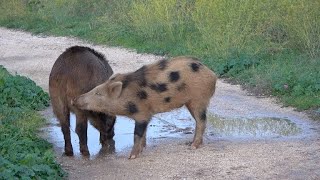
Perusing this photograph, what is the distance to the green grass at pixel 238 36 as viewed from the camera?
41.1 feet

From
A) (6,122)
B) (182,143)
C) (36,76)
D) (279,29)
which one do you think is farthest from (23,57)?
(182,143)

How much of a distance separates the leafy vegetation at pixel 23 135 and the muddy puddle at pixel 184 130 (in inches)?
14.3

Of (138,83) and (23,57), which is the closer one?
(138,83)

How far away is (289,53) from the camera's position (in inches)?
579

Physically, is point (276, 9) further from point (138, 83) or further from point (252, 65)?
point (138, 83)

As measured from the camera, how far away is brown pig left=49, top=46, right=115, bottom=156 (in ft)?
27.1

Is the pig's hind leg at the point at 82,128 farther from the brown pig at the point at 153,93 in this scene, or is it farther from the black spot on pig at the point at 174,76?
the black spot on pig at the point at 174,76

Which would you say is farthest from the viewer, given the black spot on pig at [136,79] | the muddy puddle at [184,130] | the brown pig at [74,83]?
the muddy puddle at [184,130]

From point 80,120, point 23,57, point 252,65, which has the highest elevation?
point 80,120

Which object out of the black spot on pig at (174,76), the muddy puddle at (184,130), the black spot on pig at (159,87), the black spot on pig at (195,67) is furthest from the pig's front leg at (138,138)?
the black spot on pig at (195,67)

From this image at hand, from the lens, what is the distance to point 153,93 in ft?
27.7

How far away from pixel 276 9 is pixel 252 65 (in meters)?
1.76

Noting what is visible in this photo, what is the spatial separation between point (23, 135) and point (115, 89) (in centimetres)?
141

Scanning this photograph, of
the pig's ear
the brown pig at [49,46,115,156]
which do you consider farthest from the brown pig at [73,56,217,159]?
the brown pig at [49,46,115,156]
